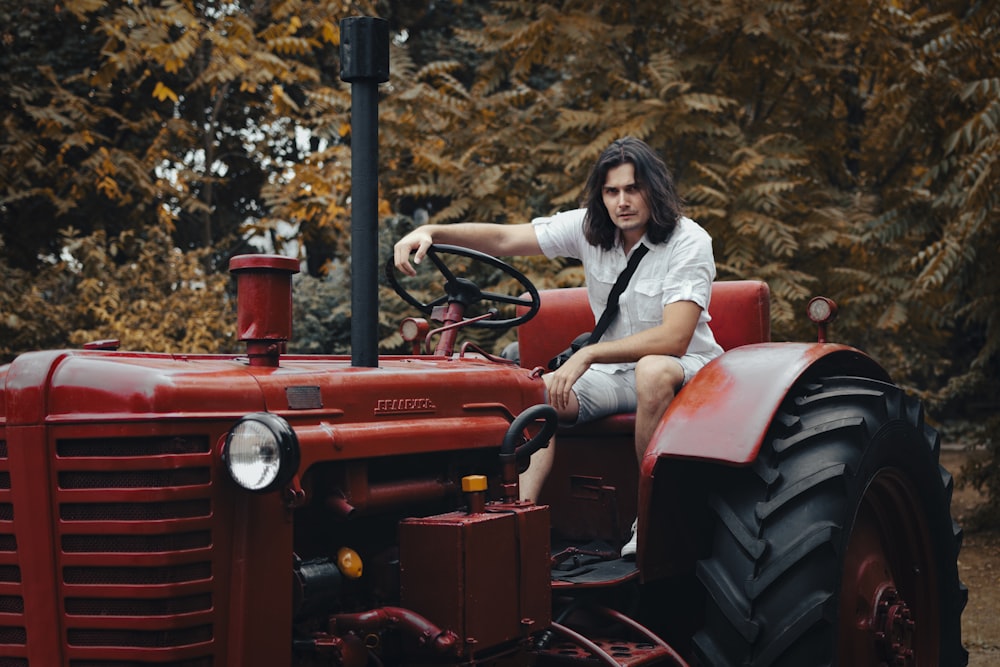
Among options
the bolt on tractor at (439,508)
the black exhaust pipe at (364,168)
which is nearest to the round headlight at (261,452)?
the bolt on tractor at (439,508)

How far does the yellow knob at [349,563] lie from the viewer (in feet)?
8.90

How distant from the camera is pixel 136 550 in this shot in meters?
2.35

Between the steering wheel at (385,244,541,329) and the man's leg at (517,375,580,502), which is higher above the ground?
the steering wheel at (385,244,541,329)

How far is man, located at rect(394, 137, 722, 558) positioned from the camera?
3.59 m

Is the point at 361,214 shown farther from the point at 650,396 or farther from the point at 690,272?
the point at 690,272

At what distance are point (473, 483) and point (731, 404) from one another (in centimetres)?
87

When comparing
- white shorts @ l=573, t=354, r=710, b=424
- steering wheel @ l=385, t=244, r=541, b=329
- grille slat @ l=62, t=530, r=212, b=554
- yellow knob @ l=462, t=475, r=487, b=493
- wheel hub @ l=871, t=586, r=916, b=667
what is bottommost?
wheel hub @ l=871, t=586, r=916, b=667

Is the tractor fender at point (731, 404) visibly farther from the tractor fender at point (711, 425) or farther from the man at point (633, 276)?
Result: the man at point (633, 276)

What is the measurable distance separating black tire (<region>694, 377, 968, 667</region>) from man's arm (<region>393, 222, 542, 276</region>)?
3.85 ft

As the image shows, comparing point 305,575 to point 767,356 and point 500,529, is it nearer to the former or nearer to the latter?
point 500,529

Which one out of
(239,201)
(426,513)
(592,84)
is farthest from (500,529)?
(239,201)

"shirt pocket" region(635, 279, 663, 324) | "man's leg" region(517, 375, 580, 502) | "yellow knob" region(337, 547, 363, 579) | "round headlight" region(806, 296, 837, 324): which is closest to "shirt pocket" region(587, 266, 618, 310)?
"shirt pocket" region(635, 279, 663, 324)

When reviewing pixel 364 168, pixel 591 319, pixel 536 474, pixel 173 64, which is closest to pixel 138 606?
pixel 364 168

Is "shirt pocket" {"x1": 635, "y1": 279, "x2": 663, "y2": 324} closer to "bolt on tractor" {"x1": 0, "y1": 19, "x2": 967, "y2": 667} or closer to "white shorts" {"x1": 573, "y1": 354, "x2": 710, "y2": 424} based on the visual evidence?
→ "white shorts" {"x1": 573, "y1": 354, "x2": 710, "y2": 424}
